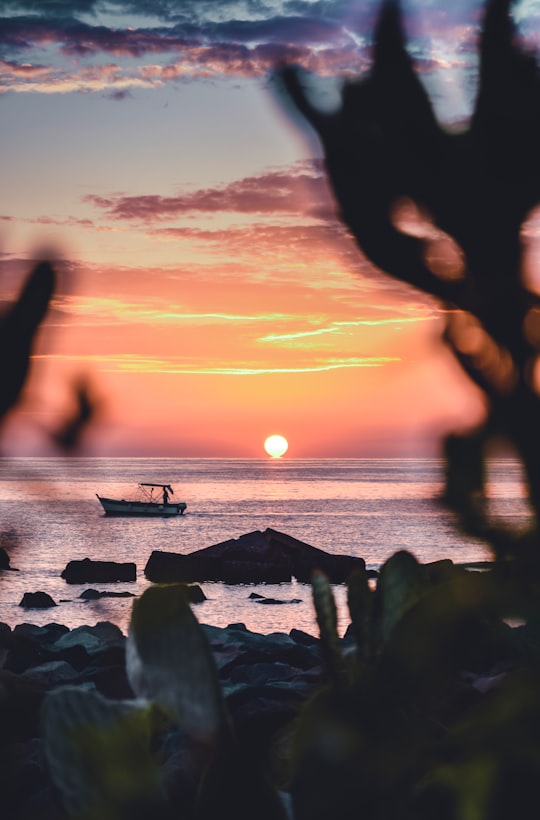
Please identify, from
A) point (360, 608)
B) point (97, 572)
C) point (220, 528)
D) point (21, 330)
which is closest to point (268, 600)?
point (97, 572)

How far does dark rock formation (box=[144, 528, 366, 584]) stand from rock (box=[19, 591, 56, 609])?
8.00 m

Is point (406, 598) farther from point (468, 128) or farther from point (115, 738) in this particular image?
point (468, 128)

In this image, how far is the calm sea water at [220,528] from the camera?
1435mm

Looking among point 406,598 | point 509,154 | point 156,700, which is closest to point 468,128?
point 509,154

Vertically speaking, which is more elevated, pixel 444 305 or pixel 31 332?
pixel 444 305

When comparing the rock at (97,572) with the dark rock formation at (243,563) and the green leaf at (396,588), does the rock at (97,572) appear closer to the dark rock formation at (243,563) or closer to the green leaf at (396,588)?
the dark rock formation at (243,563)

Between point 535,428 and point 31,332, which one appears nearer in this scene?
point 535,428

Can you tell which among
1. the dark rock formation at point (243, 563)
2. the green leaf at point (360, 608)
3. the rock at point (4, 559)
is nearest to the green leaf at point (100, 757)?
the green leaf at point (360, 608)

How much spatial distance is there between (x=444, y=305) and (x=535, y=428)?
0.65ft

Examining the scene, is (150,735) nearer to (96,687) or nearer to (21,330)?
(21,330)

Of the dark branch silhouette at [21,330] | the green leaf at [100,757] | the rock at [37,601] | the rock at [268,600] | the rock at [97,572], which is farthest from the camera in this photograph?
the rock at [97,572]

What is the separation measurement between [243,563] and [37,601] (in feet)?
39.0

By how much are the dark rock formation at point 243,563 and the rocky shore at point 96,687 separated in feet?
86.5

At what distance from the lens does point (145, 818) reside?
0.95 metres
